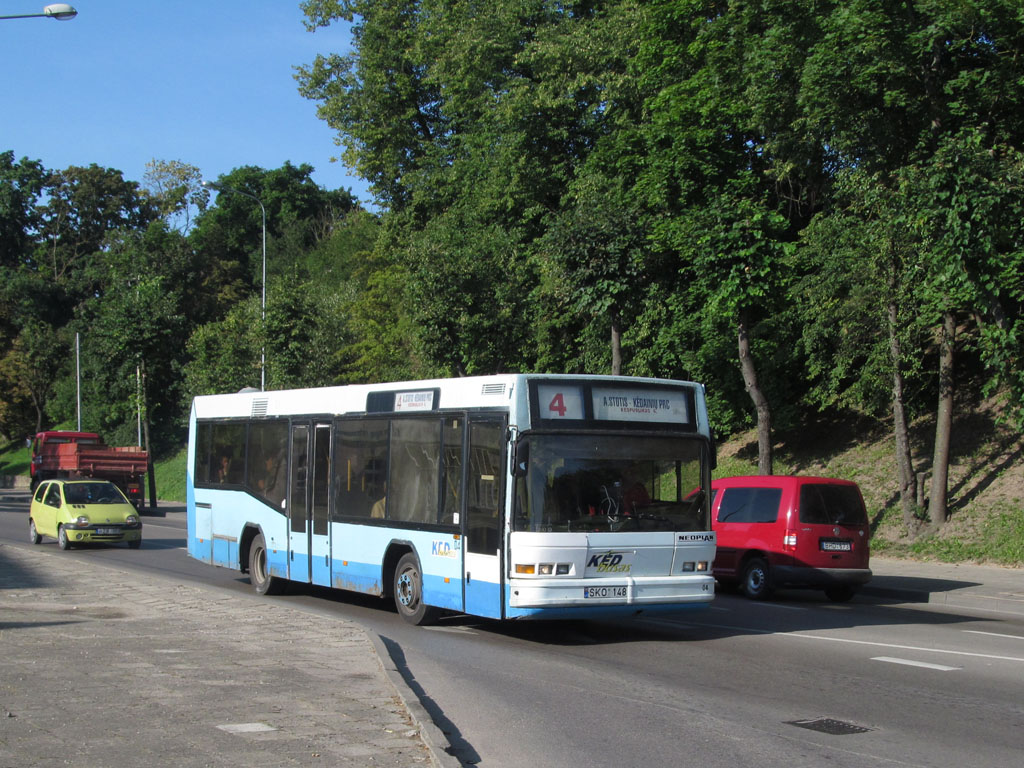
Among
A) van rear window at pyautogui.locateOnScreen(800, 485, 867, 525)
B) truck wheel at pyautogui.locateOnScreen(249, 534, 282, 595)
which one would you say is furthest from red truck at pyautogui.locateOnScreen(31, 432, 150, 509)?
van rear window at pyautogui.locateOnScreen(800, 485, 867, 525)

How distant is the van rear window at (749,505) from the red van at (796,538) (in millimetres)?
16

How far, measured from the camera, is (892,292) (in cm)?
2152

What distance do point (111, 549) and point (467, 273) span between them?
12197 millimetres

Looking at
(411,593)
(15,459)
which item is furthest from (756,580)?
(15,459)

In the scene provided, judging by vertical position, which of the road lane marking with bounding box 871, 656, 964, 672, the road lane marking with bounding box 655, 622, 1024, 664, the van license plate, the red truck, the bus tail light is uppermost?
the red truck

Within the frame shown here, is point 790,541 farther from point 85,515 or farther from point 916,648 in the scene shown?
point 85,515

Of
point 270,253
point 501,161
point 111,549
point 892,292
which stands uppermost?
point 270,253

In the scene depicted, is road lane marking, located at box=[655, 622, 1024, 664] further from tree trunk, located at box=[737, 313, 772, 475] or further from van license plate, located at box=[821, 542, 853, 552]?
tree trunk, located at box=[737, 313, 772, 475]

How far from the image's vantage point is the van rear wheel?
16.8 m

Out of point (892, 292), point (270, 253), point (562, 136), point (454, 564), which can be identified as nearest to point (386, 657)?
point (454, 564)

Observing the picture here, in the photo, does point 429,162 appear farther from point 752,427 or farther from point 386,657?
point 386,657

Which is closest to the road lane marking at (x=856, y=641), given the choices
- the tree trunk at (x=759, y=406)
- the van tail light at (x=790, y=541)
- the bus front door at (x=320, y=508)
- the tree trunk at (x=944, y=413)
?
the van tail light at (x=790, y=541)

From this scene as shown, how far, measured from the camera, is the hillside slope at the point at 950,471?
21.5 metres

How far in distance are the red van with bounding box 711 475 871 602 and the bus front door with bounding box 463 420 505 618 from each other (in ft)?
21.8
